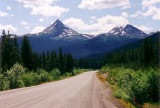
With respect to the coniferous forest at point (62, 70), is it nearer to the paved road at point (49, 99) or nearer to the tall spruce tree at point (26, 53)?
the tall spruce tree at point (26, 53)

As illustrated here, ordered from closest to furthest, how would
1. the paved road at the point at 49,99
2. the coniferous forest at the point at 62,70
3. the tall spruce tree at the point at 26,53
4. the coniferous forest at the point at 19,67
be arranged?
1. the paved road at the point at 49,99
2. the coniferous forest at the point at 62,70
3. the coniferous forest at the point at 19,67
4. the tall spruce tree at the point at 26,53

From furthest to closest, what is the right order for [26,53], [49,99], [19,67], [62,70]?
[62,70]
[26,53]
[19,67]
[49,99]

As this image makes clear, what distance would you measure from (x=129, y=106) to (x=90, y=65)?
16857cm

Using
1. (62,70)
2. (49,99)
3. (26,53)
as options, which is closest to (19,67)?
(49,99)

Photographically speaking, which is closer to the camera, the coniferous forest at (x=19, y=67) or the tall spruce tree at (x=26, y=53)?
the coniferous forest at (x=19, y=67)

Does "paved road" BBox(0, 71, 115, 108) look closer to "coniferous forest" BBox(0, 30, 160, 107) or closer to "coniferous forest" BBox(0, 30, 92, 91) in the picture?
"coniferous forest" BBox(0, 30, 160, 107)

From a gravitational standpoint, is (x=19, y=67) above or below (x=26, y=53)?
below

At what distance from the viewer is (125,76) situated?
14.8 meters

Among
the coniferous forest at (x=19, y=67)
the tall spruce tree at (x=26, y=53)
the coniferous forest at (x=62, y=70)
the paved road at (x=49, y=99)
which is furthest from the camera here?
the tall spruce tree at (x=26, y=53)

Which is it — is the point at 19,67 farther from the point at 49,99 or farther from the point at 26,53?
the point at 26,53

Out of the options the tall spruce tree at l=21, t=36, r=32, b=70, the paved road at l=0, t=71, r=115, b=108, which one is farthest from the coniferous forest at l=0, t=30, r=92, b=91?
the paved road at l=0, t=71, r=115, b=108

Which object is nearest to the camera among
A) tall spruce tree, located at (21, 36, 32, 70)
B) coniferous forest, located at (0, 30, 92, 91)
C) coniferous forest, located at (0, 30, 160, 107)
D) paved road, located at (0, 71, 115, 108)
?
paved road, located at (0, 71, 115, 108)

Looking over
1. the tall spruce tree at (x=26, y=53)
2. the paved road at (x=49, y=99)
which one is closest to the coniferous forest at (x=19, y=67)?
the tall spruce tree at (x=26, y=53)

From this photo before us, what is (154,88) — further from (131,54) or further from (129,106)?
(131,54)
